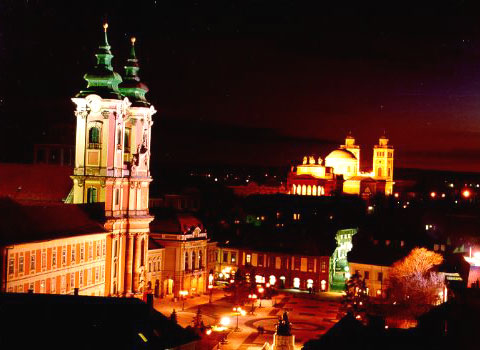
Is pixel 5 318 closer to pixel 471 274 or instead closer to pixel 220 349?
Result: pixel 220 349

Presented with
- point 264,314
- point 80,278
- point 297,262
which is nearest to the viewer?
point 80,278

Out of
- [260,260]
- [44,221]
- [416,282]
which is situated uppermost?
[44,221]

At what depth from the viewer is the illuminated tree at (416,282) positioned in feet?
211

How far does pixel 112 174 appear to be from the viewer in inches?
2847

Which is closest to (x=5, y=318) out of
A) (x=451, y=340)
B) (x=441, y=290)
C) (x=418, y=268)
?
(x=451, y=340)

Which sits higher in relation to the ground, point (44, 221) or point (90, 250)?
point (44, 221)

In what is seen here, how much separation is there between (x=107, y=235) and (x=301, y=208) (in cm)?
8084

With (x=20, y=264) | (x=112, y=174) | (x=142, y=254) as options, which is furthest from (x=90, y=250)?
(x=20, y=264)

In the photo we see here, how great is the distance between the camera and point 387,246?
9081 centimetres

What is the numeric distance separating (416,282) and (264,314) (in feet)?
47.7

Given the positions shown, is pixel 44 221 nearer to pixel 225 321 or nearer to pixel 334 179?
pixel 225 321

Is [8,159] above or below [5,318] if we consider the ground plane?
above

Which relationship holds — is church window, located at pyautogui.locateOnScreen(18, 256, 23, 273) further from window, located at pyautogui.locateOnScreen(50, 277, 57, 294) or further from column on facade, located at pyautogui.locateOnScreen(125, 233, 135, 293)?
column on facade, located at pyautogui.locateOnScreen(125, 233, 135, 293)

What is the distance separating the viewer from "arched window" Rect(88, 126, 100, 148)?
72.0m
